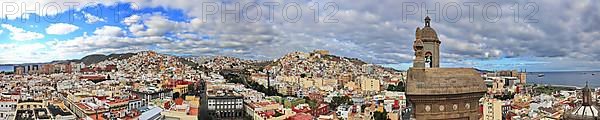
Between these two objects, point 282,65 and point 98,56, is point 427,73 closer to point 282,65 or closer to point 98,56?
point 282,65

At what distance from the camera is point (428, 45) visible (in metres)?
3.87

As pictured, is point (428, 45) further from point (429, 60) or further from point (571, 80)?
point (571, 80)

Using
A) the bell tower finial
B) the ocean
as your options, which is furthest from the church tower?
the ocean

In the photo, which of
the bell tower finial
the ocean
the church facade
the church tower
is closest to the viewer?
Answer: the church facade

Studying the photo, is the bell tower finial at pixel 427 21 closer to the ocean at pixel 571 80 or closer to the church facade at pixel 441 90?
the church facade at pixel 441 90

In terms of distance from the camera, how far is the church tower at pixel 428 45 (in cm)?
377

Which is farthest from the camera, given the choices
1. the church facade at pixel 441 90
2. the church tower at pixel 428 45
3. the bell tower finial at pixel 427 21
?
the bell tower finial at pixel 427 21

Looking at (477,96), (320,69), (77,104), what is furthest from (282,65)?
(477,96)

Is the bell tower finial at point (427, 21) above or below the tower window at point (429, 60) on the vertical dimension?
above

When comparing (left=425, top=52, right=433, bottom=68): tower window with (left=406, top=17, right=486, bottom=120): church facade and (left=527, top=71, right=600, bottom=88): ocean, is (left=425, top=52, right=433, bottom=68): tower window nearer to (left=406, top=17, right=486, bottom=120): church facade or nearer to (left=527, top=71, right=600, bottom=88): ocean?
(left=406, top=17, right=486, bottom=120): church facade

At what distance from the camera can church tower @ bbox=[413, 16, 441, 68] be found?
3.77 metres

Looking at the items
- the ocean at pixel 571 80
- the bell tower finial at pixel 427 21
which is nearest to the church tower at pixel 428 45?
the bell tower finial at pixel 427 21

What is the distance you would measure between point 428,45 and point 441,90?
0.41 metres

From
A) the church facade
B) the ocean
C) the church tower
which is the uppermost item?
the church tower
